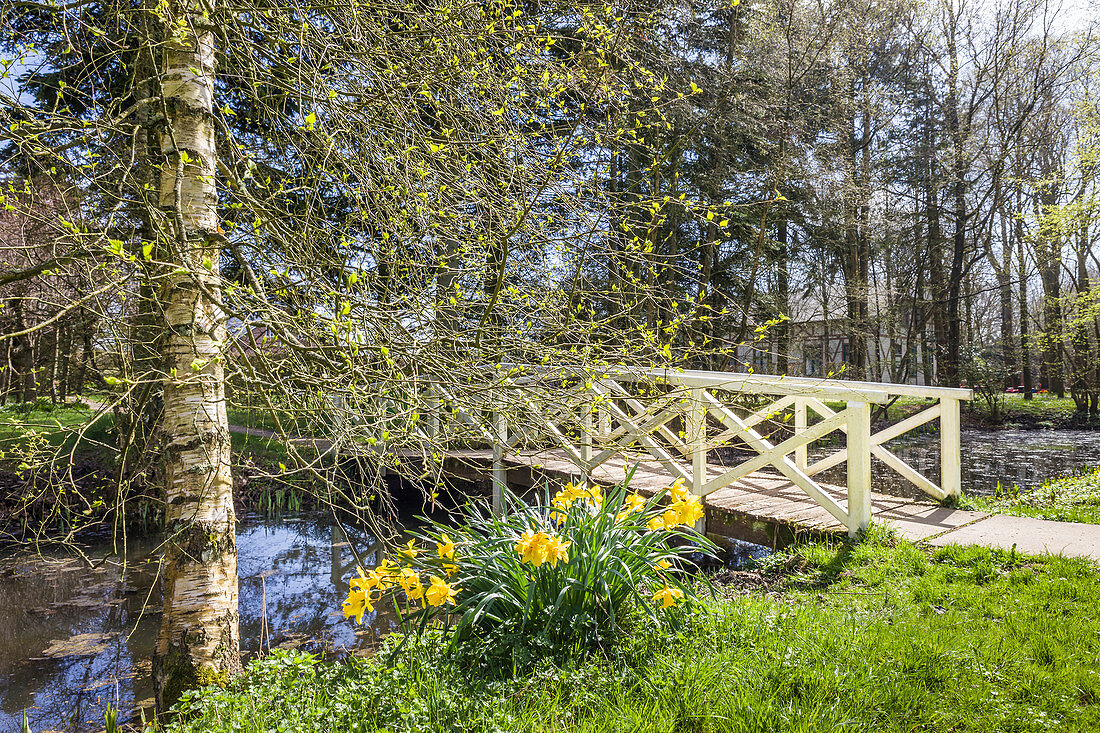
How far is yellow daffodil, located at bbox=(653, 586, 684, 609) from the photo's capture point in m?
2.82

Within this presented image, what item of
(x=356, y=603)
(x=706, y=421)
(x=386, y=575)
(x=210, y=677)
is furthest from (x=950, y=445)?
(x=210, y=677)

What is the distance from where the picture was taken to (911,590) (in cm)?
352

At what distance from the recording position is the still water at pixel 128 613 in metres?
4.06

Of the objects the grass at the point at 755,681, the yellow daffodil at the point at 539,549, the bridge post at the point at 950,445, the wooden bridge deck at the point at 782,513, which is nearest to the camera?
the grass at the point at 755,681

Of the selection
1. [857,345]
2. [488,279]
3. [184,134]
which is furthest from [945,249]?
[184,134]

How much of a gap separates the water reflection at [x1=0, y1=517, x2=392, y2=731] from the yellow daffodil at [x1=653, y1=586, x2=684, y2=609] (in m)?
2.03

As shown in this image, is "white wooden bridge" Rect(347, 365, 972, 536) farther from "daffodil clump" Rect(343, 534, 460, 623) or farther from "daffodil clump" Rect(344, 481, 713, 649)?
"daffodil clump" Rect(343, 534, 460, 623)

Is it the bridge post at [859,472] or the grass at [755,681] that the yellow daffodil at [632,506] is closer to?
the grass at [755,681]

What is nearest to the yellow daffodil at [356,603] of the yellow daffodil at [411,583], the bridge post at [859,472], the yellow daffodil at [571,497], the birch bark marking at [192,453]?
the yellow daffodil at [411,583]

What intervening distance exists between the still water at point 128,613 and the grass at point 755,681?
2.24 ft

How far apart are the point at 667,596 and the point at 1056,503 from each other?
5.45m

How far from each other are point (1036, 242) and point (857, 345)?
7.45 meters

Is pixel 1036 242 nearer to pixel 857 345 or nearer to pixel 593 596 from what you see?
pixel 857 345

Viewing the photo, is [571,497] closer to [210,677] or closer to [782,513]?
[210,677]
